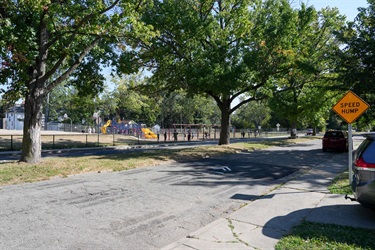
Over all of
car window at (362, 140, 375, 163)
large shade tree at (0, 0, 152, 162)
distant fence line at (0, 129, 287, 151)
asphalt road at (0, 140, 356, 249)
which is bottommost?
asphalt road at (0, 140, 356, 249)

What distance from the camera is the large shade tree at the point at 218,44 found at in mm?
16469

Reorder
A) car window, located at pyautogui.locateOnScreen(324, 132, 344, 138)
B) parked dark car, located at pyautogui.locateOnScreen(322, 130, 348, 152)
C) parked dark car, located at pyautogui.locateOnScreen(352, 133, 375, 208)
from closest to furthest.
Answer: parked dark car, located at pyautogui.locateOnScreen(352, 133, 375, 208) < parked dark car, located at pyautogui.locateOnScreen(322, 130, 348, 152) < car window, located at pyautogui.locateOnScreen(324, 132, 344, 138)

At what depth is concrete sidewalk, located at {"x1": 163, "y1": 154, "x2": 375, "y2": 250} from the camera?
4316mm

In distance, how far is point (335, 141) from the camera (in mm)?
20703

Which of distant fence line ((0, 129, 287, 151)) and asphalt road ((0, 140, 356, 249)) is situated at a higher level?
distant fence line ((0, 129, 287, 151))

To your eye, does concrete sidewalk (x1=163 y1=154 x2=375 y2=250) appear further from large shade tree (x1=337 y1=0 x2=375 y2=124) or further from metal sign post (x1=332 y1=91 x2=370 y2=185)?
large shade tree (x1=337 y1=0 x2=375 y2=124)

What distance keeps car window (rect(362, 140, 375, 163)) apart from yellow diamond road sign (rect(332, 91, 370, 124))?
10.4ft

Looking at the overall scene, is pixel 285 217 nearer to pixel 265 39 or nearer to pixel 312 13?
pixel 265 39

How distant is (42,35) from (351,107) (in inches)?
440

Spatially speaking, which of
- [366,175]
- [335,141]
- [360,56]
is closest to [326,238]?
[366,175]

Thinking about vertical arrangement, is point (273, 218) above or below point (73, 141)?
below

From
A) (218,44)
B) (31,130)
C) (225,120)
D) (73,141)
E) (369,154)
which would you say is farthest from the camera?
(73,141)

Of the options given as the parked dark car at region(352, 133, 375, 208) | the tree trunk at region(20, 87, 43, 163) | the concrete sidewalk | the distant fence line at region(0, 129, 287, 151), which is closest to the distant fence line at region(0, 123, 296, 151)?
the distant fence line at region(0, 129, 287, 151)

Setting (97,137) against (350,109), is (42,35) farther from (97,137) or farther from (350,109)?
(97,137)
